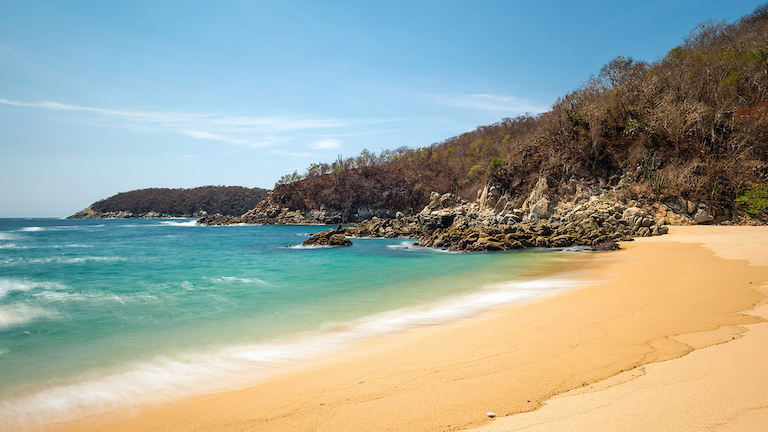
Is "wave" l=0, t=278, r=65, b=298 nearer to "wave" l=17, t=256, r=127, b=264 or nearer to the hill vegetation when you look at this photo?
"wave" l=17, t=256, r=127, b=264

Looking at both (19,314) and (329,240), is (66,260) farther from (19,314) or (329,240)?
(329,240)

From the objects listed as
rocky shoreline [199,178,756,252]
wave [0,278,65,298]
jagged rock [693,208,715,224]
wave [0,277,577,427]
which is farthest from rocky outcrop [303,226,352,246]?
jagged rock [693,208,715,224]

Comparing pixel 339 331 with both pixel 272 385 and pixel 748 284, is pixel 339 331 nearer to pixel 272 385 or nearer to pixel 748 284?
pixel 272 385

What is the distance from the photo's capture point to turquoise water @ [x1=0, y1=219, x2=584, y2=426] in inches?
167

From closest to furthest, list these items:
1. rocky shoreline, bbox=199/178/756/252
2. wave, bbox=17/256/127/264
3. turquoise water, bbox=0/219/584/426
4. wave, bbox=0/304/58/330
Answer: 1. turquoise water, bbox=0/219/584/426
2. wave, bbox=0/304/58/330
3. wave, bbox=17/256/127/264
4. rocky shoreline, bbox=199/178/756/252

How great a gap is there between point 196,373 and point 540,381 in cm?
411

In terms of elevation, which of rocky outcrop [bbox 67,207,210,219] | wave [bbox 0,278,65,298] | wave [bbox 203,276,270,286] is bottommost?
wave [bbox 203,276,270,286]

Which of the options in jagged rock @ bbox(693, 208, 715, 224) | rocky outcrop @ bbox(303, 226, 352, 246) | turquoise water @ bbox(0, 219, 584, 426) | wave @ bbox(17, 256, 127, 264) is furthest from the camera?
rocky outcrop @ bbox(303, 226, 352, 246)

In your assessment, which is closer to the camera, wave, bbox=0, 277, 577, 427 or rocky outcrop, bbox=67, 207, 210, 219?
wave, bbox=0, 277, 577, 427

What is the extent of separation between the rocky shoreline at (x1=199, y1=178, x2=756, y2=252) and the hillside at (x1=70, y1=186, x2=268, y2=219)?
10095cm

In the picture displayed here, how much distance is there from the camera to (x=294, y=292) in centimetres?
981

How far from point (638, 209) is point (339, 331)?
2196 centimetres

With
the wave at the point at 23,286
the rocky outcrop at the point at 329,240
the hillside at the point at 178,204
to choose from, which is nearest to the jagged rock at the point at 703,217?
the rocky outcrop at the point at 329,240

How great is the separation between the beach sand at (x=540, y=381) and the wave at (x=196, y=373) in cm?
37
